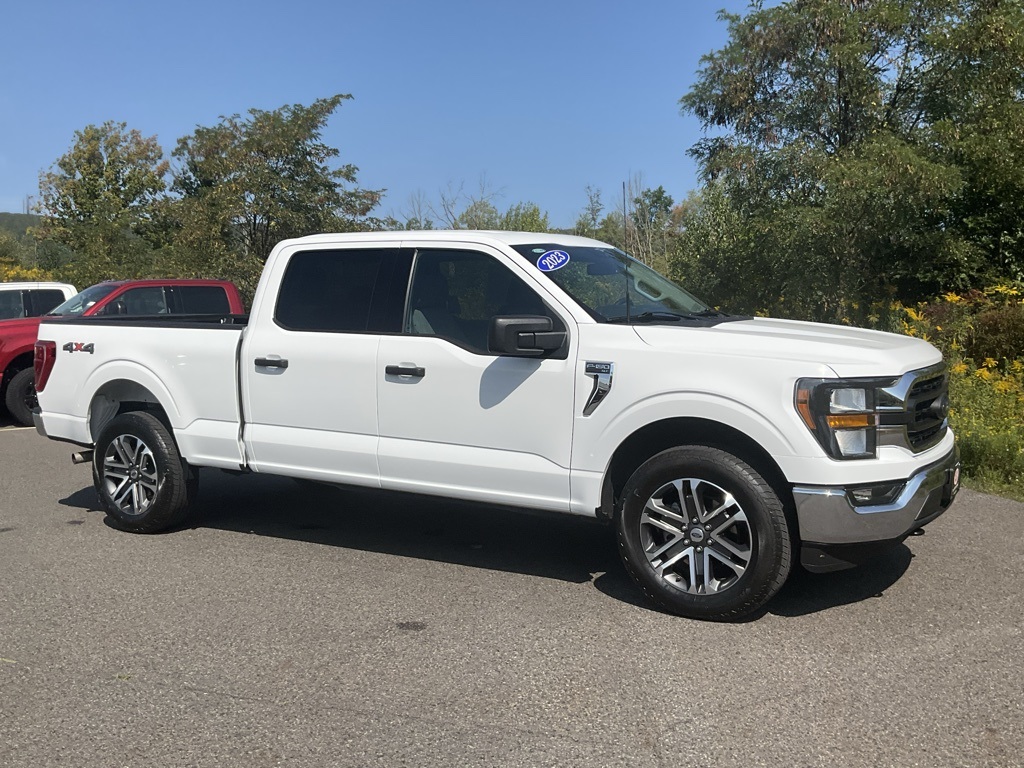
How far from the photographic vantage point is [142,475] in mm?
6660

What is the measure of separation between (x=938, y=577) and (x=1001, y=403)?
395 centimetres

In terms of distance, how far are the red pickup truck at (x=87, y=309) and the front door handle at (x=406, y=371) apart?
7643 millimetres

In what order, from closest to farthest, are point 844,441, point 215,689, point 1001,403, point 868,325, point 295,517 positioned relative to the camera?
point 215,689 < point 844,441 < point 295,517 < point 1001,403 < point 868,325

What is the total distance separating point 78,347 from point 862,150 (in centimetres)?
1011

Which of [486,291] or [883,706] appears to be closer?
[883,706]

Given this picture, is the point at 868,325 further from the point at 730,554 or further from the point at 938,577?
the point at 730,554

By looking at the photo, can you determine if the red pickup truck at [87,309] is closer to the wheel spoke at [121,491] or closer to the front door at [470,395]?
the wheel spoke at [121,491]

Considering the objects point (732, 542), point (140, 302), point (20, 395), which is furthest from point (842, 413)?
point (20, 395)

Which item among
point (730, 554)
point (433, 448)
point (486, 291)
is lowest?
point (730, 554)

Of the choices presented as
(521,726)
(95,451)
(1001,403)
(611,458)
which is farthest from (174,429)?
(1001,403)

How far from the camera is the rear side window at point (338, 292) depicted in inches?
228

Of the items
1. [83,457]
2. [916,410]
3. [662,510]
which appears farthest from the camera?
[83,457]

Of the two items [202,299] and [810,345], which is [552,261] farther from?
[202,299]

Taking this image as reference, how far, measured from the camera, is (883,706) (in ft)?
12.4
